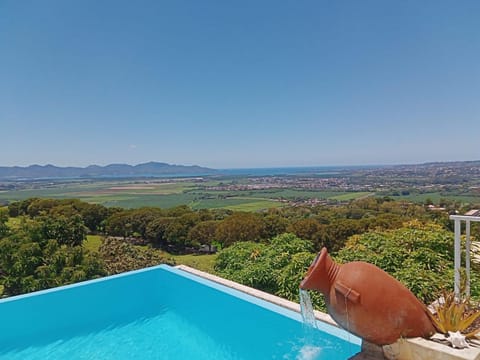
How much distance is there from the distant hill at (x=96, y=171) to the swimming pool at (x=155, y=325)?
96.2 m

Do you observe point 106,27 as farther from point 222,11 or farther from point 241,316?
point 241,316

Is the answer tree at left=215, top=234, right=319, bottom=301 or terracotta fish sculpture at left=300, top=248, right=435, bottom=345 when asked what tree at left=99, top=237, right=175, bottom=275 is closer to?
tree at left=215, top=234, right=319, bottom=301

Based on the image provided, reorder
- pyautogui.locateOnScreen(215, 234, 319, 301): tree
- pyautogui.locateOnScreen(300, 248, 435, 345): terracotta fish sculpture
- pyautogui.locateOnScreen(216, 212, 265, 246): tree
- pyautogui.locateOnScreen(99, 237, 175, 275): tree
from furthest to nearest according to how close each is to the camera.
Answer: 1. pyautogui.locateOnScreen(216, 212, 265, 246): tree
2. pyautogui.locateOnScreen(99, 237, 175, 275): tree
3. pyautogui.locateOnScreen(215, 234, 319, 301): tree
4. pyautogui.locateOnScreen(300, 248, 435, 345): terracotta fish sculpture

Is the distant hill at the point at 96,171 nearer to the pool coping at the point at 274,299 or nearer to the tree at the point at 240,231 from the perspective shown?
the tree at the point at 240,231

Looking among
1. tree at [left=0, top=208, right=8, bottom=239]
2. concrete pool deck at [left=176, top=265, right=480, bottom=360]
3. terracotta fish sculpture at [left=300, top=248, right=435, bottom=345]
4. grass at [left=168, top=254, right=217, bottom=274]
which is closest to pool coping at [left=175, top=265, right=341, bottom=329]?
concrete pool deck at [left=176, top=265, right=480, bottom=360]

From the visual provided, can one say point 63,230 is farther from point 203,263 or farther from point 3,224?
point 203,263

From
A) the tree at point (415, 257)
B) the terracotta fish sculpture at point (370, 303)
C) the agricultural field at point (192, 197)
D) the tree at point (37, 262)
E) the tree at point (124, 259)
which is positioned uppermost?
the terracotta fish sculpture at point (370, 303)

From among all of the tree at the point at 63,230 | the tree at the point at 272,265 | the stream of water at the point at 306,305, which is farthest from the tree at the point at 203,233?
the stream of water at the point at 306,305

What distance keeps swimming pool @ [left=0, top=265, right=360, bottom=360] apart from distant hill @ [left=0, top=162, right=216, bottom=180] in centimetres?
9619

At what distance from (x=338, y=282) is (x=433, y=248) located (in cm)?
353

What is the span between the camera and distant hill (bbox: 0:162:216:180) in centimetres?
9256

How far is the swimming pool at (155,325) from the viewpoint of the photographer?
321 cm

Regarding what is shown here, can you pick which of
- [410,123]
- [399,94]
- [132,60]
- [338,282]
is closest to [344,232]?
[399,94]

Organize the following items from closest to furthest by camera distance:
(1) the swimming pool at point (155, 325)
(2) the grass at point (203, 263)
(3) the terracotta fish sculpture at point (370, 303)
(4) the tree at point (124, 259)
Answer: (3) the terracotta fish sculpture at point (370, 303) < (1) the swimming pool at point (155, 325) < (2) the grass at point (203, 263) < (4) the tree at point (124, 259)
